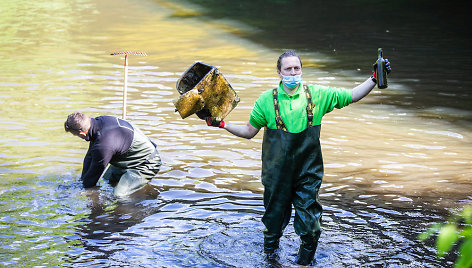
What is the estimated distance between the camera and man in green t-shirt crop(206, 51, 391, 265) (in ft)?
17.4

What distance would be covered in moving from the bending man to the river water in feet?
0.65

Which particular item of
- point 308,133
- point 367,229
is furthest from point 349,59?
point 308,133

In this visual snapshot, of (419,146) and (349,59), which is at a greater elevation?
(349,59)

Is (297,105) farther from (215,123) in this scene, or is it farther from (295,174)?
(215,123)

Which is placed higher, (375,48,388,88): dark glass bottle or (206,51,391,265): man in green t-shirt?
(375,48,388,88): dark glass bottle

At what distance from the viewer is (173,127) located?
11312mm

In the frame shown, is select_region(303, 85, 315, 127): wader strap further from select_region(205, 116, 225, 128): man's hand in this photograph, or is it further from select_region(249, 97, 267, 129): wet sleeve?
select_region(205, 116, 225, 128): man's hand

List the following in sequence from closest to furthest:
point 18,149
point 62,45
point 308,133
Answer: point 308,133 < point 18,149 < point 62,45

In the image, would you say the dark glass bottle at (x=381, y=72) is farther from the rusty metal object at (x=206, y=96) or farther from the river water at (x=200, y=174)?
the river water at (x=200, y=174)

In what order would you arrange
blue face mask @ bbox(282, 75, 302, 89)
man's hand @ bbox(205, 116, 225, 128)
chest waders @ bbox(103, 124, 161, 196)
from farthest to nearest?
chest waders @ bbox(103, 124, 161, 196)
man's hand @ bbox(205, 116, 225, 128)
blue face mask @ bbox(282, 75, 302, 89)

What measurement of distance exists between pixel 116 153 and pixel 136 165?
0.40 meters

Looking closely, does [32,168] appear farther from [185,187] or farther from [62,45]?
[62,45]

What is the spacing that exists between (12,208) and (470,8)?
20.7 metres

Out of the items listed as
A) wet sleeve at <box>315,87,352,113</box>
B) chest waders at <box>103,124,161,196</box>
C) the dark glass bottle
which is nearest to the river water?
chest waders at <box>103,124,161,196</box>
